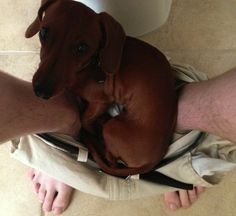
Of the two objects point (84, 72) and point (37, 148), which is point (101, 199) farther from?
point (84, 72)

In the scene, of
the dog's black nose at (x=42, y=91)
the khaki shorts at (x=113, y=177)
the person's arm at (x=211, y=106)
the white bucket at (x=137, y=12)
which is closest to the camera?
the dog's black nose at (x=42, y=91)

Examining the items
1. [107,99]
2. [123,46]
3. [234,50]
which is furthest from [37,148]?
[234,50]

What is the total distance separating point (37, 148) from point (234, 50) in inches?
29.2

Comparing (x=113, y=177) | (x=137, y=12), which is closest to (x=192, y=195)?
(x=113, y=177)

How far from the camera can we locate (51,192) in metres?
1.25

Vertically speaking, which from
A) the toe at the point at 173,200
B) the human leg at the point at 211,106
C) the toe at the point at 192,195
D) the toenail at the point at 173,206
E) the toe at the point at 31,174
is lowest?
the toe at the point at 31,174

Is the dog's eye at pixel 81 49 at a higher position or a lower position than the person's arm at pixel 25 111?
higher

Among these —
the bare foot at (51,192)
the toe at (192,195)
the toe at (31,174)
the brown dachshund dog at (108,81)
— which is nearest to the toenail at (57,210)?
the bare foot at (51,192)

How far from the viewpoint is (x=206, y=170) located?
1100 millimetres

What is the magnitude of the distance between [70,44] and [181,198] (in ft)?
2.07

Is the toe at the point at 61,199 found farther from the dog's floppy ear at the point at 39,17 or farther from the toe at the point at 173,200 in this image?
the dog's floppy ear at the point at 39,17

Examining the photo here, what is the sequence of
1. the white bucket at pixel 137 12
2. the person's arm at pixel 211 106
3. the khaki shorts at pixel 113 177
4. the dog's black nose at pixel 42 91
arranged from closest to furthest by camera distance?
1. the dog's black nose at pixel 42 91
2. the person's arm at pixel 211 106
3. the khaki shorts at pixel 113 177
4. the white bucket at pixel 137 12

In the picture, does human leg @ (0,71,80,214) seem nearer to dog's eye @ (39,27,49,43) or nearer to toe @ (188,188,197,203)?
dog's eye @ (39,27,49,43)

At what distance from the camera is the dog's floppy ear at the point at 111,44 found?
0.88 meters
